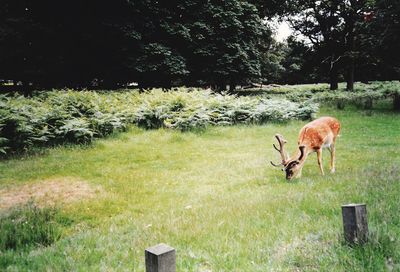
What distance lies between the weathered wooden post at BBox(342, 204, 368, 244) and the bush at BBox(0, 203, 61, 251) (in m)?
4.01

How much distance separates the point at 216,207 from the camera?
6.51 metres

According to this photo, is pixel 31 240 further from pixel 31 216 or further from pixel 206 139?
pixel 206 139

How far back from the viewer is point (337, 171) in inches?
351

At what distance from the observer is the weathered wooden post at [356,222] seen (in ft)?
13.3

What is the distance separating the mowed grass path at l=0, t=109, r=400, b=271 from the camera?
436 centimetres

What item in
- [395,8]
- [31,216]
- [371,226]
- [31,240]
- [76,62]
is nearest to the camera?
[371,226]

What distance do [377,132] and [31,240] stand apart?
1364 cm

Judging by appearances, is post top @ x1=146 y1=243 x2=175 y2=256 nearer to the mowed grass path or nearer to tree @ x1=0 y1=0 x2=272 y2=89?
the mowed grass path

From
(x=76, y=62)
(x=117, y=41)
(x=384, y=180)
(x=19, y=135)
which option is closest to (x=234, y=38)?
(x=117, y=41)

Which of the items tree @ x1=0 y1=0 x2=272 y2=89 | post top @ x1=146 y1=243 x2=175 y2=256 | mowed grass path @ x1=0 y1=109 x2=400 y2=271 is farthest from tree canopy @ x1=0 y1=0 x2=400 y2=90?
post top @ x1=146 y1=243 x2=175 y2=256

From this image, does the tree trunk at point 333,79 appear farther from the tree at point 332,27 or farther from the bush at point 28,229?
the bush at point 28,229

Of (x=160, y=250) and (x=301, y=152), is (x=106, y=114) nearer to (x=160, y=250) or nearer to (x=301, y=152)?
(x=301, y=152)

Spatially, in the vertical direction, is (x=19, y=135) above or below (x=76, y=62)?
below

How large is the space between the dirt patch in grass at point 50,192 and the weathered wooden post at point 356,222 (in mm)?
5167
